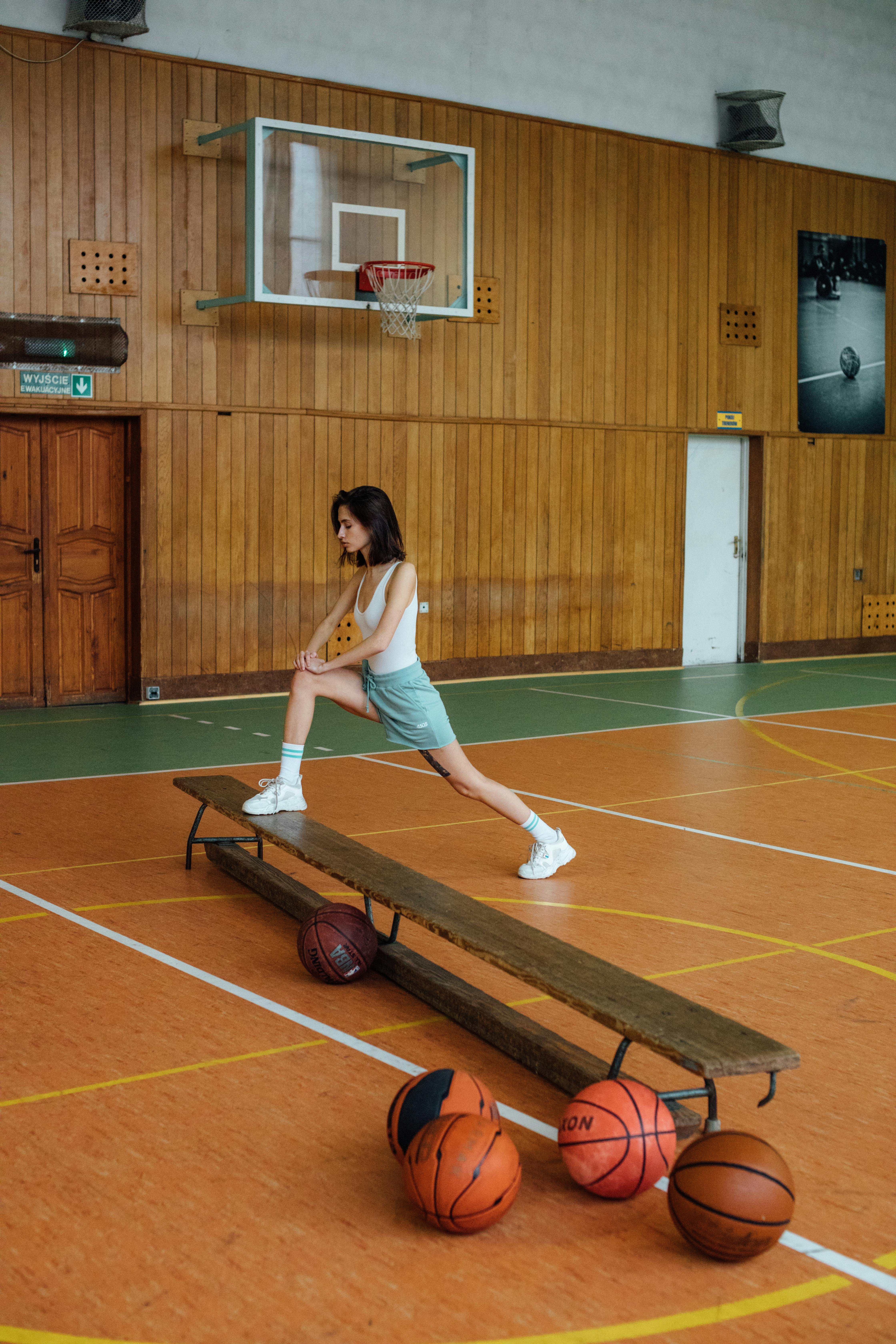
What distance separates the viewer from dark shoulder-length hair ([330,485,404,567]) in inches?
250

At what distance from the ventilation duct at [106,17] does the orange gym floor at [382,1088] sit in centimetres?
744

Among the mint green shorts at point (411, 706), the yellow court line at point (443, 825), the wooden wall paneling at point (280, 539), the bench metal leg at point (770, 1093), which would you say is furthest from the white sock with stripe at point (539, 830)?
the wooden wall paneling at point (280, 539)

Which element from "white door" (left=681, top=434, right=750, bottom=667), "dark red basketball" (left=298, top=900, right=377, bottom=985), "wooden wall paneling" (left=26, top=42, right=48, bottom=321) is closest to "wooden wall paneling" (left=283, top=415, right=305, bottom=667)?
"wooden wall paneling" (left=26, top=42, right=48, bottom=321)

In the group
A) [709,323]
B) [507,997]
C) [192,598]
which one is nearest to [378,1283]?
[507,997]

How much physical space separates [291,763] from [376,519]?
1.22 meters

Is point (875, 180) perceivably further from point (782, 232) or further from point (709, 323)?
point (709, 323)

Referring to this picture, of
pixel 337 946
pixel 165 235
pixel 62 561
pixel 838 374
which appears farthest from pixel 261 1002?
pixel 838 374

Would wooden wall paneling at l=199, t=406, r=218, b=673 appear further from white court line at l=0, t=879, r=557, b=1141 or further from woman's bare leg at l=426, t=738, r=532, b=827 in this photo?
woman's bare leg at l=426, t=738, r=532, b=827

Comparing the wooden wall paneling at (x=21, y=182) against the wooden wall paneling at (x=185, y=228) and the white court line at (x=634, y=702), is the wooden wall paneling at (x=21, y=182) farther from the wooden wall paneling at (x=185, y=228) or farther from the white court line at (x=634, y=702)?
the white court line at (x=634, y=702)

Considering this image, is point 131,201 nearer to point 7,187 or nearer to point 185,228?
point 185,228

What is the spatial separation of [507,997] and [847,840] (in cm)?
323

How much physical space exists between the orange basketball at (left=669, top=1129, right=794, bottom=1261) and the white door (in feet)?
45.7

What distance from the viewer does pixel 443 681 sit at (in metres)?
15.0

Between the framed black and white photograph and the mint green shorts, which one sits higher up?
the framed black and white photograph
